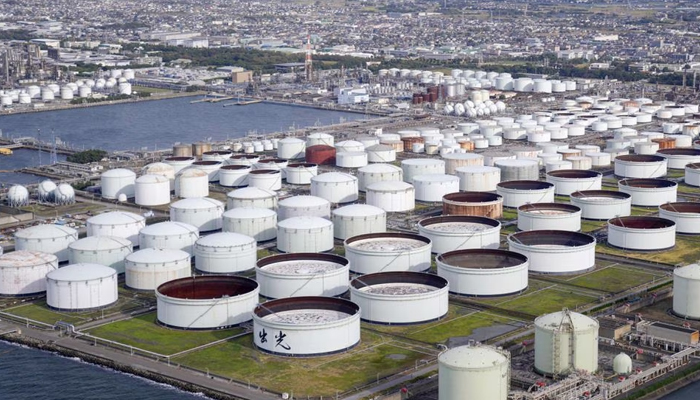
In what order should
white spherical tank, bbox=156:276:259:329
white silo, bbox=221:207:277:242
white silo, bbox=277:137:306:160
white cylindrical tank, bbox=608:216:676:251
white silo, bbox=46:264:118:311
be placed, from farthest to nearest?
white silo, bbox=277:137:306:160 < white silo, bbox=221:207:277:242 < white cylindrical tank, bbox=608:216:676:251 < white silo, bbox=46:264:118:311 < white spherical tank, bbox=156:276:259:329

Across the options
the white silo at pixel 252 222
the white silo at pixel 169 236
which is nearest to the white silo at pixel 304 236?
the white silo at pixel 252 222

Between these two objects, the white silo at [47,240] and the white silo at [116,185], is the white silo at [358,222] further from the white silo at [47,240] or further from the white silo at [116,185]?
the white silo at [116,185]

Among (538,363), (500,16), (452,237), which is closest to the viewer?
(538,363)

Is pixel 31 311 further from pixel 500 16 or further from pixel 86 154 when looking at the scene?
pixel 500 16

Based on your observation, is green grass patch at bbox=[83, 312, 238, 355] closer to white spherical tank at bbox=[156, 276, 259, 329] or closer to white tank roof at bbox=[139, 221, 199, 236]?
white spherical tank at bbox=[156, 276, 259, 329]

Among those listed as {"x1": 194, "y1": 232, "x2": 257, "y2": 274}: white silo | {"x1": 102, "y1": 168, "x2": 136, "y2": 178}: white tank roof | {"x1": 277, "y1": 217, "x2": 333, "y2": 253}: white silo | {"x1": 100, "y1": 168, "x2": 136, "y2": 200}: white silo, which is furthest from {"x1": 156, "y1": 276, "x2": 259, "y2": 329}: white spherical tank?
{"x1": 102, "y1": 168, "x2": 136, "y2": 178}: white tank roof

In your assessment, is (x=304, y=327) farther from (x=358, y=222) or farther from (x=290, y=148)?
(x=290, y=148)

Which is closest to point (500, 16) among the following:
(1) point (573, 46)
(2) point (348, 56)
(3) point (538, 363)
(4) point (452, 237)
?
(1) point (573, 46)
